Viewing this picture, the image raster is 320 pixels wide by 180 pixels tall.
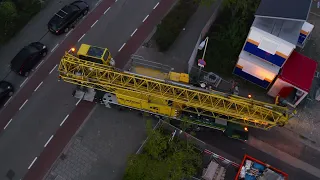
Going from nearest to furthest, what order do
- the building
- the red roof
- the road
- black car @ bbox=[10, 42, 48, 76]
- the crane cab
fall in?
the building → the crane cab → the red roof → the road → black car @ bbox=[10, 42, 48, 76]

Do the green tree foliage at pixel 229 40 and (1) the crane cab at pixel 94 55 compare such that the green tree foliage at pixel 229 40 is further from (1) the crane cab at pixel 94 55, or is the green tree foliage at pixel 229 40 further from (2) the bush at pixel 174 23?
(1) the crane cab at pixel 94 55

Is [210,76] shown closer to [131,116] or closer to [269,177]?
[131,116]

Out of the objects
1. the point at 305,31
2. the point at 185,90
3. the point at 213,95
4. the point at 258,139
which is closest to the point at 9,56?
the point at 185,90

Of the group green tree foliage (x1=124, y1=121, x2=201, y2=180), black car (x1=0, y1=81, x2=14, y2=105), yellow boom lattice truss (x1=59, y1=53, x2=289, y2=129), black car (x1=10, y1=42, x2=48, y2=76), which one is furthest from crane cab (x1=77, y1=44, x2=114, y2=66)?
black car (x1=0, y1=81, x2=14, y2=105)

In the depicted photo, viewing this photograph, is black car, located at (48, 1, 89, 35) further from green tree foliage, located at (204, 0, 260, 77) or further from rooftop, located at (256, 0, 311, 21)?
rooftop, located at (256, 0, 311, 21)

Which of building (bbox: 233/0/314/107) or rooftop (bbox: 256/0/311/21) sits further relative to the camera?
rooftop (bbox: 256/0/311/21)

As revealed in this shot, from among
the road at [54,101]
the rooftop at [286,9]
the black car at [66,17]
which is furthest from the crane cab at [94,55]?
the rooftop at [286,9]
